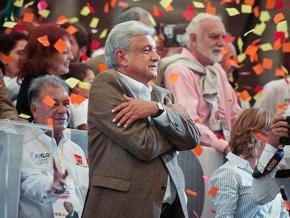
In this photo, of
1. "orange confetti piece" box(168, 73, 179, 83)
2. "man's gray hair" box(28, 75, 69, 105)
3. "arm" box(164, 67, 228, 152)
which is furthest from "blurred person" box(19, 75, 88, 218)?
"orange confetti piece" box(168, 73, 179, 83)

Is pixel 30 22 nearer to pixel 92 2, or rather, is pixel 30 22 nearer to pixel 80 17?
pixel 92 2

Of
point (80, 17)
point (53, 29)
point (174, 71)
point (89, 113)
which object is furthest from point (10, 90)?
point (80, 17)

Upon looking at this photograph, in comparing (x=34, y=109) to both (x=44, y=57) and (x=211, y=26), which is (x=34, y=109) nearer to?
(x=44, y=57)

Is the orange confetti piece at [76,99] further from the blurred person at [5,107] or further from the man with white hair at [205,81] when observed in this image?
the man with white hair at [205,81]

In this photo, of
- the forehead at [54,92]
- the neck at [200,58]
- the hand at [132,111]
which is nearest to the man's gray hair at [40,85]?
the forehead at [54,92]

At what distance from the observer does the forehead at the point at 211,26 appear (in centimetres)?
976

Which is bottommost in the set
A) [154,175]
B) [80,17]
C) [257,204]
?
[80,17]

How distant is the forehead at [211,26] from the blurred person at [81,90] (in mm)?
1222

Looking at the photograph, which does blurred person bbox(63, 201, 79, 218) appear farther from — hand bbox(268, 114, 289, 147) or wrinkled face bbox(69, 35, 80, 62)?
wrinkled face bbox(69, 35, 80, 62)

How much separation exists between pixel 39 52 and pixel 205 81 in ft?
5.31

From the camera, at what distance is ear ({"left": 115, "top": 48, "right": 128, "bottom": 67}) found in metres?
7.07

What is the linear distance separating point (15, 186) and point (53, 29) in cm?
163

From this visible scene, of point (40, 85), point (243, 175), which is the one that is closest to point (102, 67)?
point (40, 85)

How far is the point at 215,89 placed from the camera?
31.1 ft
